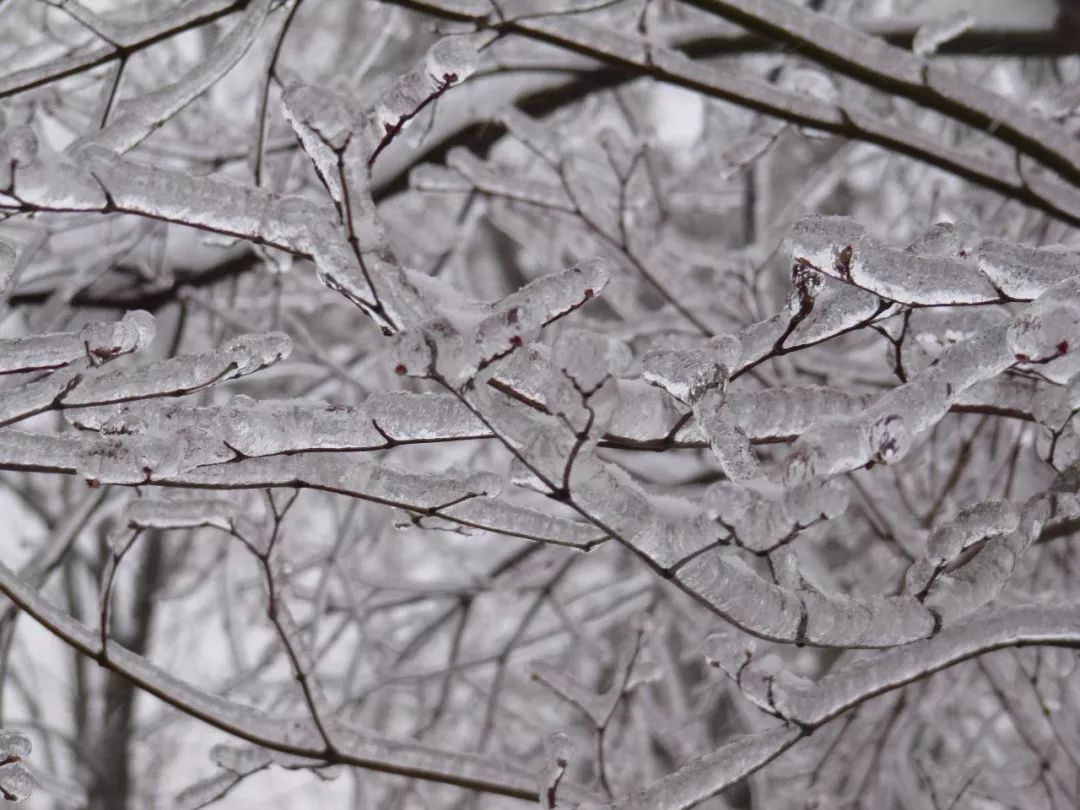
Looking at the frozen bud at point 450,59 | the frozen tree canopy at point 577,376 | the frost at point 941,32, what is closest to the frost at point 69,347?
the frozen tree canopy at point 577,376

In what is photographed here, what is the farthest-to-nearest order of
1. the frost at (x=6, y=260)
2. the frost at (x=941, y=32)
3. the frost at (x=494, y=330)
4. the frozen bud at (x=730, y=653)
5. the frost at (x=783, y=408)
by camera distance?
the frost at (x=941, y=32), the frozen bud at (x=730, y=653), the frost at (x=783, y=408), the frost at (x=6, y=260), the frost at (x=494, y=330)

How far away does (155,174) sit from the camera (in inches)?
37.2

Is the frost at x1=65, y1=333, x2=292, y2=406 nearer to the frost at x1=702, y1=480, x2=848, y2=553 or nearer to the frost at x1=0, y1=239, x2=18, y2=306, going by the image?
the frost at x1=0, y1=239, x2=18, y2=306

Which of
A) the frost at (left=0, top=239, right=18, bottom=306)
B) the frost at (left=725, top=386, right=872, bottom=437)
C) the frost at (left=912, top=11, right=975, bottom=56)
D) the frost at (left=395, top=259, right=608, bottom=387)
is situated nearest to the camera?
the frost at (left=395, top=259, right=608, bottom=387)

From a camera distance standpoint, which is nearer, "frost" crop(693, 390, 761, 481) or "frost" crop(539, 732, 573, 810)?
"frost" crop(693, 390, 761, 481)

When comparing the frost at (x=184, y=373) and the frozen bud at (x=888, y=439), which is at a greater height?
the frost at (x=184, y=373)

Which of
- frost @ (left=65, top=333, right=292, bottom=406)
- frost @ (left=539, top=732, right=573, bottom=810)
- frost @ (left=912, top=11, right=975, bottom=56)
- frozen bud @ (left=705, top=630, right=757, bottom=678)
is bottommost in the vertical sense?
frost @ (left=539, top=732, right=573, bottom=810)

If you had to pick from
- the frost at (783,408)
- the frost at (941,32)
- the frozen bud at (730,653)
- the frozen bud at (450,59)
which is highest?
the frost at (941,32)

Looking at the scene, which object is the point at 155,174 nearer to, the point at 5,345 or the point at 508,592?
the point at 5,345

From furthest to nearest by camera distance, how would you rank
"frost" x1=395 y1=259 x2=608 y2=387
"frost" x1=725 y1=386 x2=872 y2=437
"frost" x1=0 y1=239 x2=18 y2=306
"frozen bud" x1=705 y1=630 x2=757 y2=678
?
"frozen bud" x1=705 y1=630 x2=757 y2=678 < "frost" x1=725 y1=386 x2=872 y2=437 < "frost" x1=0 y1=239 x2=18 y2=306 < "frost" x1=395 y1=259 x2=608 y2=387

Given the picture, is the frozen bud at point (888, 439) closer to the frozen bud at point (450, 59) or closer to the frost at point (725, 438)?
the frost at point (725, 438)

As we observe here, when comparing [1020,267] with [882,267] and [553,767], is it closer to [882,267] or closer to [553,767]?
[882,267]

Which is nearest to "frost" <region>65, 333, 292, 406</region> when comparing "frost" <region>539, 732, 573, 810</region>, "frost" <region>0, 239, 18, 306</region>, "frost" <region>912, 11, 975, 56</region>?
"frost" <region>0, 239, 18, 306</region>

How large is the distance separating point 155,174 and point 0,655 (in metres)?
1.83
